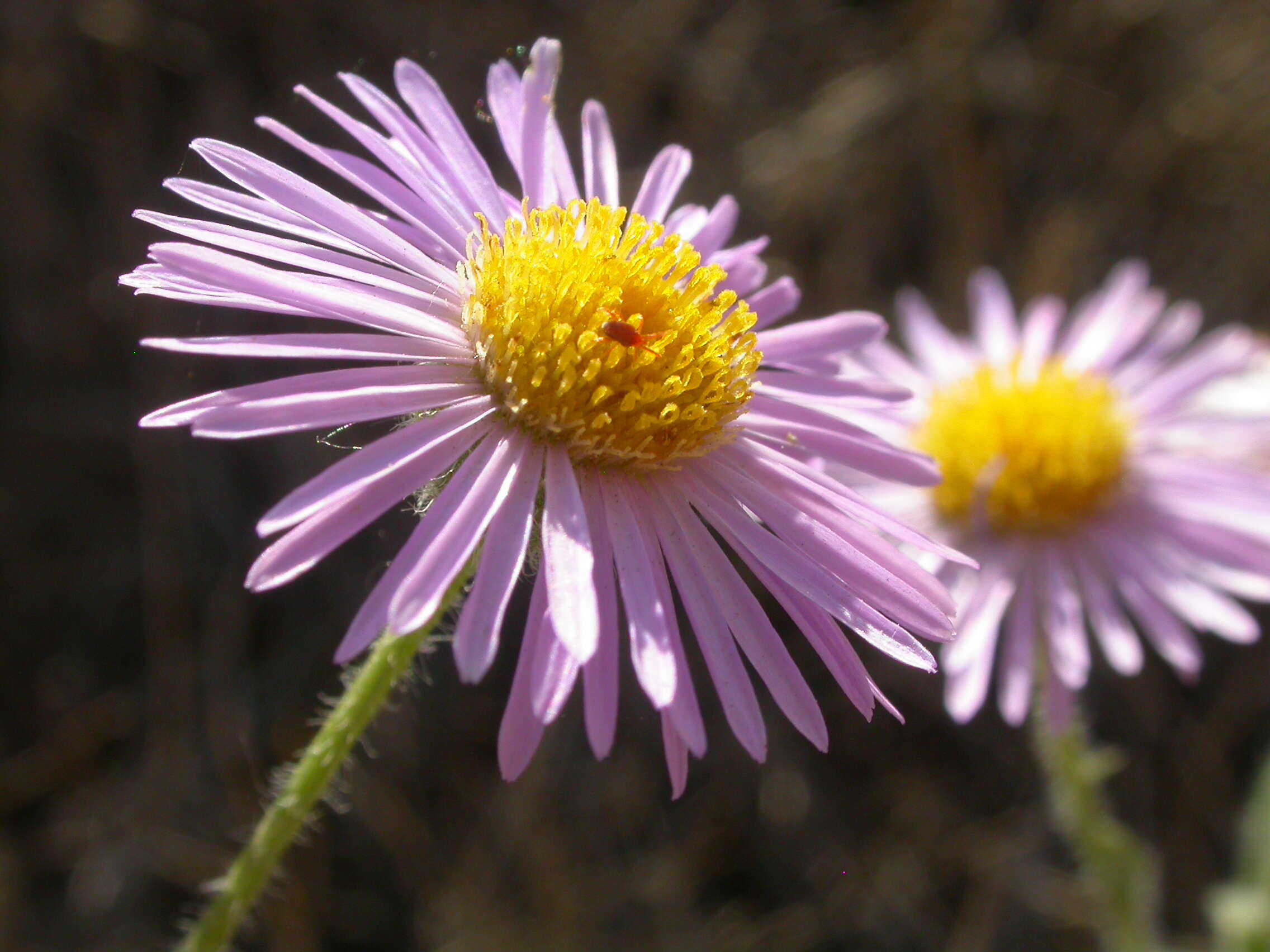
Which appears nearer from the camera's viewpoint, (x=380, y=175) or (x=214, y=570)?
(x=380, y=175)

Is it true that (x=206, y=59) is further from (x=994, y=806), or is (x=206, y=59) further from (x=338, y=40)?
(x=994, y=806)

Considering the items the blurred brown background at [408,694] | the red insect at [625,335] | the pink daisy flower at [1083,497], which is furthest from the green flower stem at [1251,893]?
the red insect at [625,335]

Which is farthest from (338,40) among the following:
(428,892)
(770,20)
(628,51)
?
(428,892)

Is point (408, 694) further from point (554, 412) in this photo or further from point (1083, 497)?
point (1083, 497)

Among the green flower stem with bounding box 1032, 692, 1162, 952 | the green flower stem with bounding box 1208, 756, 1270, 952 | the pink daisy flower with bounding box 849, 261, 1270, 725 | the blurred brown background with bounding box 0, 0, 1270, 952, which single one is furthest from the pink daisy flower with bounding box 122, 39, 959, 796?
the green flower stem with bounding box 1208, 756, 1270, 952

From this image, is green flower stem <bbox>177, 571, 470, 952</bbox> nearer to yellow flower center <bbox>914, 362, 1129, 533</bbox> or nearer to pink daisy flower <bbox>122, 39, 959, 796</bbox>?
pink daisy flower <bbox>122, 39, 959, 796</bbox>

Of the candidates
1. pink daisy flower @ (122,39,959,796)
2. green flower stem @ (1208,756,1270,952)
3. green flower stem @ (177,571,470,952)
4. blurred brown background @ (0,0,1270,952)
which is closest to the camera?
pink daisy flower @ (122,39,959,796)

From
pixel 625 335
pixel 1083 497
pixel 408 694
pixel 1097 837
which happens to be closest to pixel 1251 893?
pixel 1097 837
